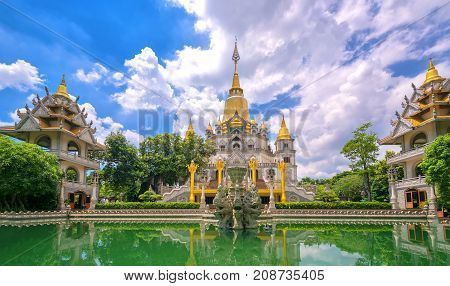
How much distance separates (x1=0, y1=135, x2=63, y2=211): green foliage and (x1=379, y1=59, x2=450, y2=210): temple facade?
27552 millimetres

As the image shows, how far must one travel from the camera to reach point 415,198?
2802 centimetres

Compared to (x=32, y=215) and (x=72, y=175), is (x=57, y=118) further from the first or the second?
(x=72, y=175)

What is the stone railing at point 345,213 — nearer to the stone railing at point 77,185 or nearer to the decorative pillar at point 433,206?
the decorative pillar at point 433,206

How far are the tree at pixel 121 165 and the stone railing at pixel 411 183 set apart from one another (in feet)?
83.9

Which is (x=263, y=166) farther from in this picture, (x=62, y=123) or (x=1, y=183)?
(x=1, y=183)

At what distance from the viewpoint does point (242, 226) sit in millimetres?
16578

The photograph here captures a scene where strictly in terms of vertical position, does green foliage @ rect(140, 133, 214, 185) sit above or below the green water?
above

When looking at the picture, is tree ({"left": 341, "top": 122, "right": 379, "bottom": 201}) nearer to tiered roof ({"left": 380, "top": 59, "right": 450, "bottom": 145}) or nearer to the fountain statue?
tiered roof ({"left": 380, "top": 59, "right": 450, "bottom": 145})

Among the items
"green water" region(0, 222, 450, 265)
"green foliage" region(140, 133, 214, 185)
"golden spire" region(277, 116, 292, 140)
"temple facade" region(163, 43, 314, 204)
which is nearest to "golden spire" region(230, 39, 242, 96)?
"temple facade" region(163, 43, 314, 204)

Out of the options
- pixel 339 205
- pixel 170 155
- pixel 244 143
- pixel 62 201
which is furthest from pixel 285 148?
pixel 62 201

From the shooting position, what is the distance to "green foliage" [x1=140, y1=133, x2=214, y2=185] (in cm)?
3759

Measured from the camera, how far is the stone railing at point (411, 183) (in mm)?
27013
